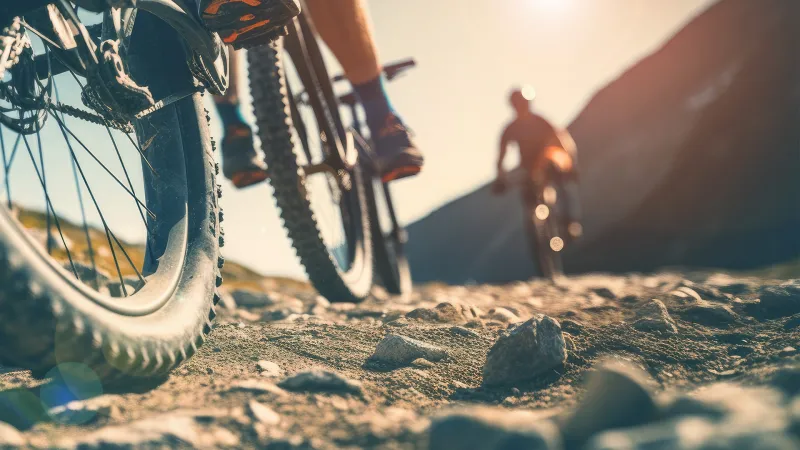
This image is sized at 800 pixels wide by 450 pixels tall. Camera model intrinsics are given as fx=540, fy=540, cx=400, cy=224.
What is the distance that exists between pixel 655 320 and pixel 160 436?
158 centimetres

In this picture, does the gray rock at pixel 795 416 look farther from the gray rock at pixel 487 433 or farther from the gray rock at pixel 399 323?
the gray rock at pixel 399 323

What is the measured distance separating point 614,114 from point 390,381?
107 ft

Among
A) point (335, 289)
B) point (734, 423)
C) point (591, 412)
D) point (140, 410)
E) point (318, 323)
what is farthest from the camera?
point (335, 289)

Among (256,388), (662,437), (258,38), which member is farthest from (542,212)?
(662,437)

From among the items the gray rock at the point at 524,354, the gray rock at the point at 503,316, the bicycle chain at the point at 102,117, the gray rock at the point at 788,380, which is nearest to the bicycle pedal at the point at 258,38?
the bicycle chain at the point at 102,117

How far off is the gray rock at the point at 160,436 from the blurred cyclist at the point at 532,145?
20.2 ft

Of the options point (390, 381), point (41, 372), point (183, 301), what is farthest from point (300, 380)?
point (41, 372)

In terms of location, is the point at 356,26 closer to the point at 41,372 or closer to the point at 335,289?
the point at 335,289

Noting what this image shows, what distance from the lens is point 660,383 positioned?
1.36 metres

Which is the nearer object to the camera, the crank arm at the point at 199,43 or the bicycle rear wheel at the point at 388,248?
→ the crank arm at the point at 199,43

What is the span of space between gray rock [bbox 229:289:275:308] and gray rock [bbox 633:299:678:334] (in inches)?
87.3

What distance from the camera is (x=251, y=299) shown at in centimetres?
339

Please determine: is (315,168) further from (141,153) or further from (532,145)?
(532,145)

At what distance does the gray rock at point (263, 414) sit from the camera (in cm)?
110
